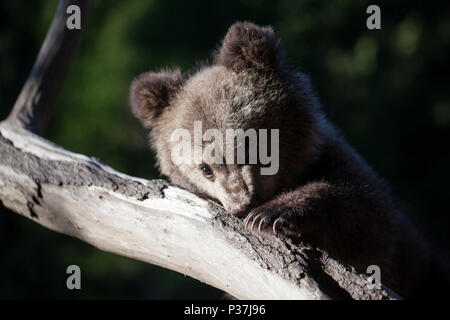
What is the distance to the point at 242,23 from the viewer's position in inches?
131

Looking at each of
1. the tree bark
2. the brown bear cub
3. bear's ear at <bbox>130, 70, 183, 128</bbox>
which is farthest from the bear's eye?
bear's ear at <bbox>130, 70, 183, 128</bbox>

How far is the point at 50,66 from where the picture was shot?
4.14m

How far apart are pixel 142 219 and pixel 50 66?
1.92 metres

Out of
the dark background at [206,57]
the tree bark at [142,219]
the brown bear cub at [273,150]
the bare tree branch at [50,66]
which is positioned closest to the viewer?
the tree bark at [142,219]

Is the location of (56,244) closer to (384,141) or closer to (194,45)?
(194,45)

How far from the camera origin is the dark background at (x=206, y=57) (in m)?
7.46

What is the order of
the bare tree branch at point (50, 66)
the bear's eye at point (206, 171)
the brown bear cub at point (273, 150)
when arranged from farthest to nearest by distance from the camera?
1. the bare tree branch at point (50, 66)
2. the bear's eye at point (206, 171)
3. the brown bear cub at point (273, 150)

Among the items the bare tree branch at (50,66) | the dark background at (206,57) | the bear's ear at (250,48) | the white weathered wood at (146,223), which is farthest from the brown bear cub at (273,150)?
the dark background at (206,57)

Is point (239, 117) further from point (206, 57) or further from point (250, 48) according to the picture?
point (206, 57)

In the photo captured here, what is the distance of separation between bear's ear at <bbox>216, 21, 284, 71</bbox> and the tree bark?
1029 millimetres

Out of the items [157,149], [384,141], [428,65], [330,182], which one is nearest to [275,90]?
[330,182]

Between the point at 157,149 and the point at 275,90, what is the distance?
1053 mm

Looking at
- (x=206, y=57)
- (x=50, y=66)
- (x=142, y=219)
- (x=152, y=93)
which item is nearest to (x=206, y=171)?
(x=142, y=219)

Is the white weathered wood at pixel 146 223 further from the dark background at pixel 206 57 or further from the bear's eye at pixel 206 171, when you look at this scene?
the dark background at pixel 206 57
